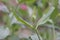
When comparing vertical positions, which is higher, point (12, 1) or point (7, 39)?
point (12, 1)

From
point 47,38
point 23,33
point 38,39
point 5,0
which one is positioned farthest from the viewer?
point 5,0

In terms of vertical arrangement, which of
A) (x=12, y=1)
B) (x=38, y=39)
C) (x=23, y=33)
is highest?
(x=12, y=1)

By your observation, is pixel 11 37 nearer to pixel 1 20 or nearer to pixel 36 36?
pixel 36 36

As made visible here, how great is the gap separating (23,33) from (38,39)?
252mm

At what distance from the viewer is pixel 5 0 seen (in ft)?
4.14

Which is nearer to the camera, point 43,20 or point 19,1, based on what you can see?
point 43,20

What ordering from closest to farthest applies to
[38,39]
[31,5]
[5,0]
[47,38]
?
[38,39], [47,38], [5,0], [31,5]

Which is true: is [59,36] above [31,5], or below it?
below

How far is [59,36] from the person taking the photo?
32.0 inches

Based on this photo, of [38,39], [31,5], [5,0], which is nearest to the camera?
[38,39]

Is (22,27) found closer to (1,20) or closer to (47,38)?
(47,38)

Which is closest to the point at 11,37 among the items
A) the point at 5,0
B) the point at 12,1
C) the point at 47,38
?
the point at 47,38

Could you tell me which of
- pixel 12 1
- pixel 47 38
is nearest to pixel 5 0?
pixel 12 1

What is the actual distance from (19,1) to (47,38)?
184 millimetres
